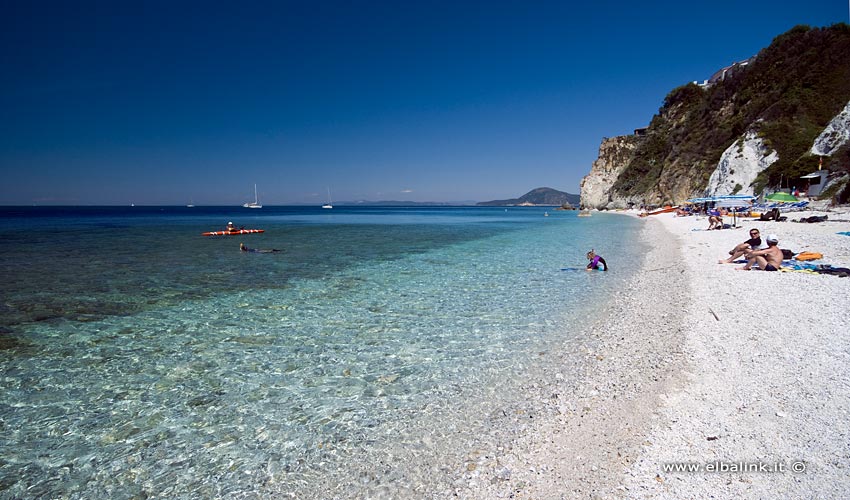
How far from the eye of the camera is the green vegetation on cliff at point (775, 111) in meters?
47.5

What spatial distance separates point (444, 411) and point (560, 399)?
4.80 ft

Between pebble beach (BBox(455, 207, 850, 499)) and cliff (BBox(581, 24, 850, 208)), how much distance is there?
42.6 metres

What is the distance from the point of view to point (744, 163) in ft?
167

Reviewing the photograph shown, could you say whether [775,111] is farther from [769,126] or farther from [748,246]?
[748,246]

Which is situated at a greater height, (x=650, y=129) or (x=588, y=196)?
(x=650, y=129)

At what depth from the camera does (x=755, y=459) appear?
3619 mm

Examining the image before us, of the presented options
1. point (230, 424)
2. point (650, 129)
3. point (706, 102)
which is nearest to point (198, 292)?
point (230, 424)

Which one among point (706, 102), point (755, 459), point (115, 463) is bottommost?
point (115, 463)

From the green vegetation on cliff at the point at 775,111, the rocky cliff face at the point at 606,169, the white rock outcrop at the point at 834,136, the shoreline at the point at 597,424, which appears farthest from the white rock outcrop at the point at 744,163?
the rocky cliff face at the point at 606,169

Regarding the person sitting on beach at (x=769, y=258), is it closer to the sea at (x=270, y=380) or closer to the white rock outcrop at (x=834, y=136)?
the sea at (x=270, y=380)

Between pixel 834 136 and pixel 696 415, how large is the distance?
52.6 m

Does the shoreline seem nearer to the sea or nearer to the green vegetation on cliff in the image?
the sea

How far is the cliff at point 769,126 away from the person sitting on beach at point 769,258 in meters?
34.8

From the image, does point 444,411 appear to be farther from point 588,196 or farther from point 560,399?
point 588,196
